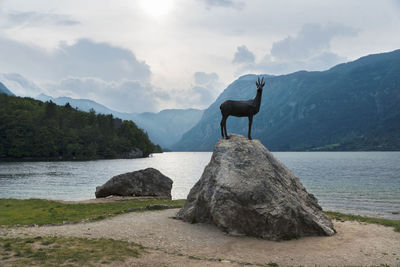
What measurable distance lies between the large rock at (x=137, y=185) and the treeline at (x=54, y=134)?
397 ft

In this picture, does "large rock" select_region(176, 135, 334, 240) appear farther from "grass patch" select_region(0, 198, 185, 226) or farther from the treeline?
the treeline

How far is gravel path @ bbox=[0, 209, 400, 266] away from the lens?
1477 cm

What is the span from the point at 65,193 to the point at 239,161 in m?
38.3

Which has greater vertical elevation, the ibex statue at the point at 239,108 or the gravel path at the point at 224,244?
the ibex statue at the point at 239,108

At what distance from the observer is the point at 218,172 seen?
69.5ft

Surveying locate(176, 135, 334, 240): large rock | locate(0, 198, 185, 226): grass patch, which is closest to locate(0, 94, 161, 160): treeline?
locate(0, 198, 185, 226): grass patch

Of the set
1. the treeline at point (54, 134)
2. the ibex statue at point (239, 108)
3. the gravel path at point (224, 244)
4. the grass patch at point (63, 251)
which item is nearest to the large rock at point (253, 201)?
the gravel path at point (224, 244)

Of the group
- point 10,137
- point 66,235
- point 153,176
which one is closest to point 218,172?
point 66,235

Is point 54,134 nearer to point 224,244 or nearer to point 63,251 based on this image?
point 63,251

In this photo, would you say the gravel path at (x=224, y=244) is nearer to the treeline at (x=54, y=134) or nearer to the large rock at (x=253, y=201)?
the large rock at (x=253, y=201)

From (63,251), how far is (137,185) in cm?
2604

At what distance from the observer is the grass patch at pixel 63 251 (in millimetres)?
12219

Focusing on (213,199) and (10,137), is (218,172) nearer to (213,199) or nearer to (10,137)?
(213,199)

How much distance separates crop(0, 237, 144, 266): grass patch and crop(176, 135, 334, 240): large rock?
653 centimetres
